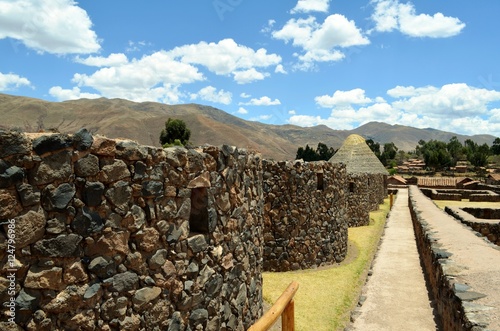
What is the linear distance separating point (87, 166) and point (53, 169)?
291 mm

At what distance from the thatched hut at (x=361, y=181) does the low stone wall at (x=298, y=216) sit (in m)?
5.24

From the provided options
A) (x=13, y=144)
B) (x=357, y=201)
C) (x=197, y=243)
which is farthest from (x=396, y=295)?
(x=357, y=201)

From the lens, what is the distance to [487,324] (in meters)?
3.97

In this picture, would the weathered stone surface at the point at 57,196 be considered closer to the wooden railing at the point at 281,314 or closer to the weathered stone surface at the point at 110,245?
the weathered stone surface at the point at 110,245

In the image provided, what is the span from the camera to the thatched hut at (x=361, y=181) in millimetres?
19641

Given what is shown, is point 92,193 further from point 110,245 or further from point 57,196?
point 110,245

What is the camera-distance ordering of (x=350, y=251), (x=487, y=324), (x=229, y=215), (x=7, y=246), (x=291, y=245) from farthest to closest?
(x=350, y=251), (x=291, y=245), (x=229, y=215), (x=487, y=324), (x=7, y=246)

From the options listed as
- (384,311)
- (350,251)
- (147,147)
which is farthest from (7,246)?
(350,251)

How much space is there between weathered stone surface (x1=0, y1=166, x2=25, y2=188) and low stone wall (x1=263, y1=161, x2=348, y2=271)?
25.4 feet

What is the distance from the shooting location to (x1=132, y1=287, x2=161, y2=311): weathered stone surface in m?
3.78

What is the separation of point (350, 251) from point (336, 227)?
83.5 inches

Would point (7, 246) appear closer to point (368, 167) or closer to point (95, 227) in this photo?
point (95, 227)

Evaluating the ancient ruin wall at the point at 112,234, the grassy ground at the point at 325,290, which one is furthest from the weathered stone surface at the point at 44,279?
Result: the grassy ground at the point at 325,290

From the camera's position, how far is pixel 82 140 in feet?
11.0
